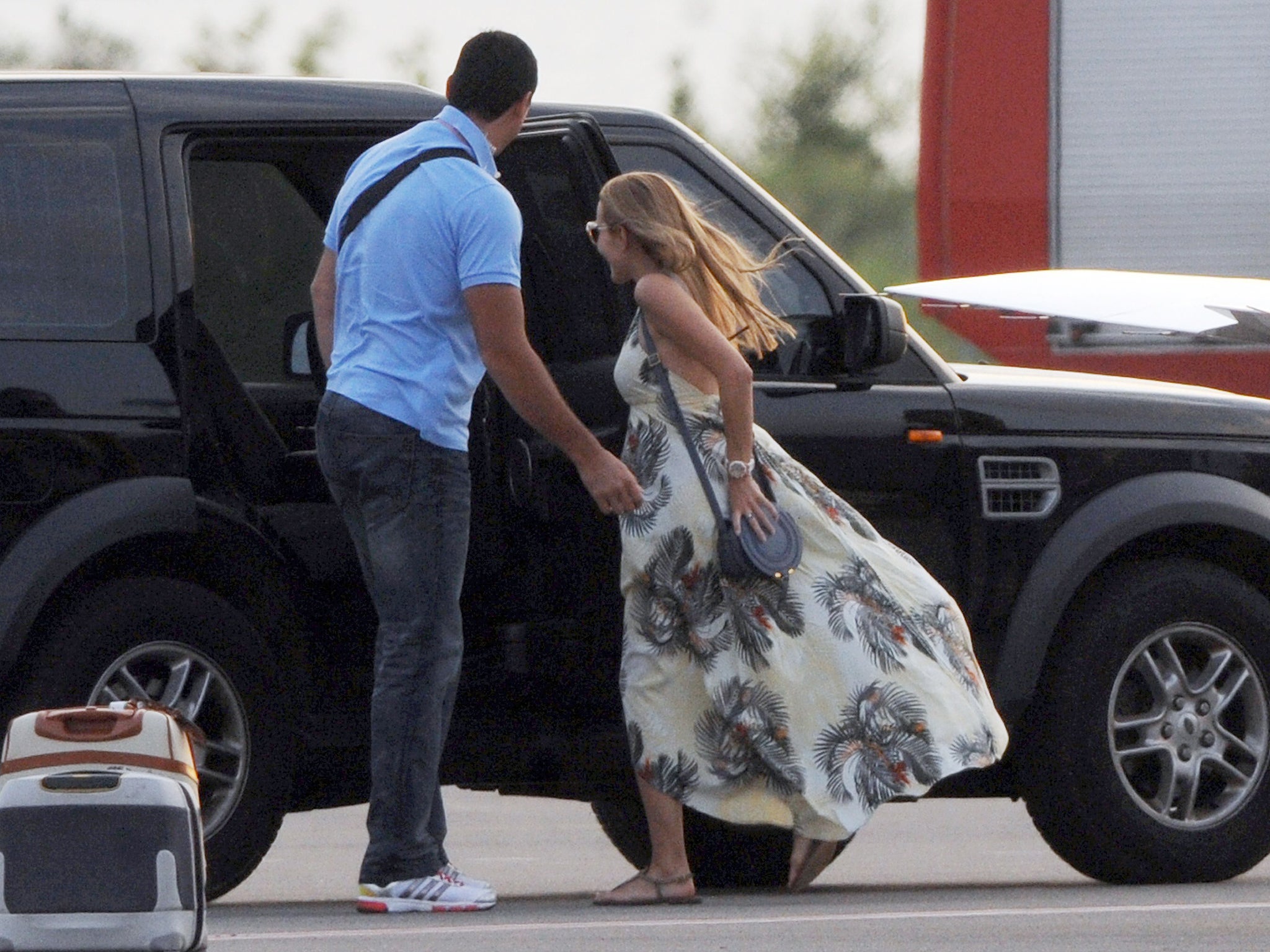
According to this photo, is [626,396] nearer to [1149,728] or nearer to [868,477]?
[868,477]

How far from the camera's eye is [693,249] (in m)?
6.37

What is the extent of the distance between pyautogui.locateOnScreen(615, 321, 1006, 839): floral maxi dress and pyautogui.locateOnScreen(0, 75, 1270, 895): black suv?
0.67 ft

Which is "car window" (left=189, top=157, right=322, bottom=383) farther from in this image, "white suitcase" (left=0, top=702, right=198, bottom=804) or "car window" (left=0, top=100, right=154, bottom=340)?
"white suitcase" (left=0, top=702, right=198, bottom=804)

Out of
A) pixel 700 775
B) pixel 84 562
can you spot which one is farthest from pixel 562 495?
pixel 84 562

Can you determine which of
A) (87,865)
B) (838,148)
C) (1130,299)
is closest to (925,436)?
(1130,299)

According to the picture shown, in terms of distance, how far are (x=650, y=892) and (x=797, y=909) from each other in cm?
33

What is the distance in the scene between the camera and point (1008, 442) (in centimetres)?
692

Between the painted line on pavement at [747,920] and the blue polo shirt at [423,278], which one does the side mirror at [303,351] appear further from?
the painted line on pavement at [747,920]

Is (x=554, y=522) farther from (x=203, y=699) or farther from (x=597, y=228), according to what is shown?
(x=203, y=699)

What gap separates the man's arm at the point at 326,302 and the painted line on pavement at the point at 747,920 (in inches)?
48.5

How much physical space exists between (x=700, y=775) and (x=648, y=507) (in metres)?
0.60

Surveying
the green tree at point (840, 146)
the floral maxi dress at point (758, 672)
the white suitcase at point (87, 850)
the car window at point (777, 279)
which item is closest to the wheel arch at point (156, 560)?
the floral maxi dress at point (758, 672)

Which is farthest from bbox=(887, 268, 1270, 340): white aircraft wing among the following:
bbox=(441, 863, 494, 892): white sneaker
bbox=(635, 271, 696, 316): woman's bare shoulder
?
bbox=(441, 863, 494, 892): white sneaker

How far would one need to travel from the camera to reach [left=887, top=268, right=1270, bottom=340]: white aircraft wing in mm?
5004
